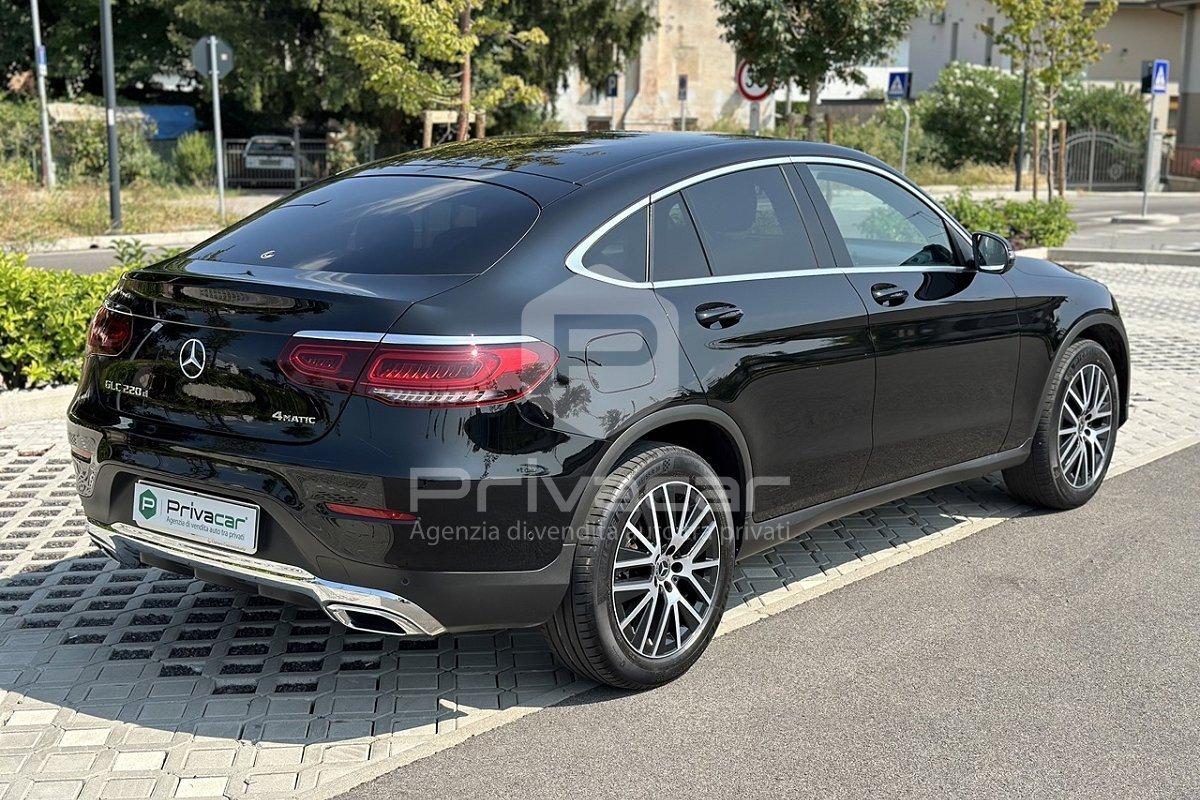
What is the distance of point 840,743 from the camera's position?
13.0 feet

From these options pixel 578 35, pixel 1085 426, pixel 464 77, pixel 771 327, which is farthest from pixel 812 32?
pixel 578 35

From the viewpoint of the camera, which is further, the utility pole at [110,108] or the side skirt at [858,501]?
the utility pole at [110,108]

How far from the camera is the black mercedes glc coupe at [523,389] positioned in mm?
3770

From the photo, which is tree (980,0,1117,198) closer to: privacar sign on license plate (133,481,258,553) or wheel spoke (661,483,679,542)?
wheel spoke (661,483,679,542)

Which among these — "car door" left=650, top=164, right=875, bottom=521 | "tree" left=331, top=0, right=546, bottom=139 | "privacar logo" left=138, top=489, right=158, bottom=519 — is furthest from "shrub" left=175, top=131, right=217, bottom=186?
"privacar logo" left=138, top=489, right=158, bottom=519

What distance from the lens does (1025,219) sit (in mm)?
17750

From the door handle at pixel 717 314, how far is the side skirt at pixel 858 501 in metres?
0.72

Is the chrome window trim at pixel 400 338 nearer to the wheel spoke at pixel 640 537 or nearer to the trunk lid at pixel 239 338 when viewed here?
the trunk lid at pixel 239 338

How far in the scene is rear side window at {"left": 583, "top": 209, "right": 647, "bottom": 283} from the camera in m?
4.21

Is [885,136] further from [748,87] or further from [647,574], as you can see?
[647,574]

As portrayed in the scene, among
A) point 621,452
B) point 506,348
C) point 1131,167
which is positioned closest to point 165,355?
point 506,348

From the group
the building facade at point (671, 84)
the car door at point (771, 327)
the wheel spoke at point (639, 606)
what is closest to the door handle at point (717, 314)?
the car door at point (771, 327)

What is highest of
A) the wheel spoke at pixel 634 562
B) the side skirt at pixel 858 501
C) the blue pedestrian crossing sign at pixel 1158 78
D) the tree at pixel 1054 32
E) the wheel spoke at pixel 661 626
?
the tree at pixel 1054 32

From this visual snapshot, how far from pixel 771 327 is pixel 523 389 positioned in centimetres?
114
